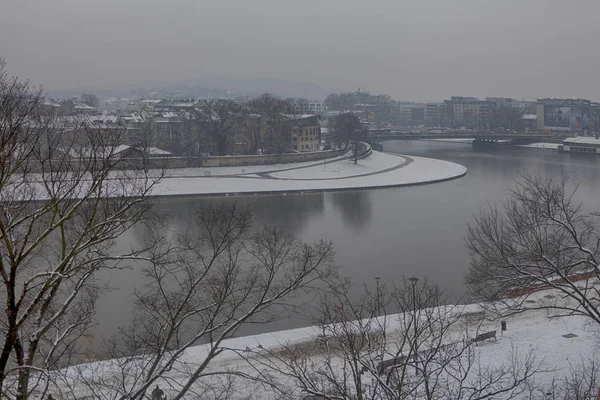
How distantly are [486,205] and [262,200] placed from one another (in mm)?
5979

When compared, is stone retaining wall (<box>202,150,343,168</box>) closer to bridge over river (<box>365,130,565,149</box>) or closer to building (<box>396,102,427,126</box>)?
bridge over river (<box>365,130,565,149</box>)

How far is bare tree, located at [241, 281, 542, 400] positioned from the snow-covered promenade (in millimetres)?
11836

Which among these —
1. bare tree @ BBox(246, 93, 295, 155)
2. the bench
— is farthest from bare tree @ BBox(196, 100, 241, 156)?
the bench

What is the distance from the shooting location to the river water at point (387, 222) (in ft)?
27.1

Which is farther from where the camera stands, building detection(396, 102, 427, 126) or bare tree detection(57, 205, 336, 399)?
building detection(396, 102, 427, 126)

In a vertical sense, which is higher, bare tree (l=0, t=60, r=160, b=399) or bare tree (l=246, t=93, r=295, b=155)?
bare tree (l=246, t=93, r=295, b=155)

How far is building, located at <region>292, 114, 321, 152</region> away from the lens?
1115 inches

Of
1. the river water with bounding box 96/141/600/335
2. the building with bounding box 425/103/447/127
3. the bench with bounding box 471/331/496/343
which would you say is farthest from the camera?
the building with bounding box 425/103/447/127

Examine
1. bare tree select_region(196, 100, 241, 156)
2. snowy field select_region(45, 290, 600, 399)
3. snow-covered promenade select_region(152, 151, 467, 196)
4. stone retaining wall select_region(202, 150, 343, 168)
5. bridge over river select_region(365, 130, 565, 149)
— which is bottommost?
snowy field select_region(45, 290, 600, 399)

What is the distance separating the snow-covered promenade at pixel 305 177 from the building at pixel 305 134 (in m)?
3.69

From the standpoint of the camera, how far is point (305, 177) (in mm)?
20547

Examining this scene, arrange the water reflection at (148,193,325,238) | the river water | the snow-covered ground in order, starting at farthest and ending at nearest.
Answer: the snow-covered ground < the water reflection at (148,193,325,238) < the river water

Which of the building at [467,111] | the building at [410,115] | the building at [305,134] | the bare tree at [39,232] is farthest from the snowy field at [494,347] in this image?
the building at [410,115]

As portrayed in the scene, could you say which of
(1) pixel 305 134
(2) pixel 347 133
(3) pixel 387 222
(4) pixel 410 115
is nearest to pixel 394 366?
(3) pixel 387 222
